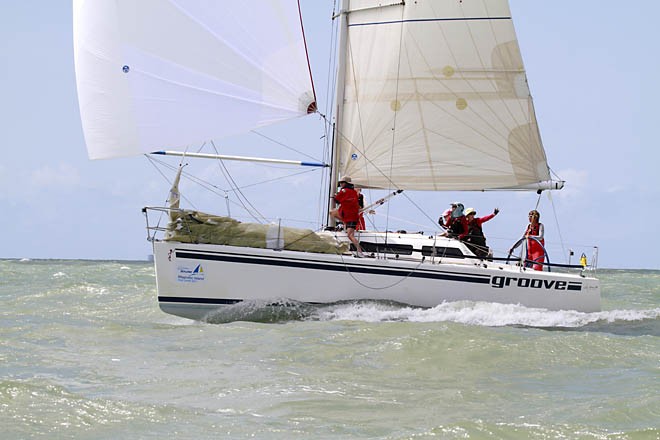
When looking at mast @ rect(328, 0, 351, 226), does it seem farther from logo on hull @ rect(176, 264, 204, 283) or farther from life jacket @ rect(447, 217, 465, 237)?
logo on hull @ rect(176, 264, 204, 283)

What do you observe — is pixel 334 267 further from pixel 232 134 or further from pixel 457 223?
pixel 457 223

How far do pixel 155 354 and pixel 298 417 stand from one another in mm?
3122

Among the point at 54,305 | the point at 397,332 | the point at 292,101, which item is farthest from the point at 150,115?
the point at 54,305

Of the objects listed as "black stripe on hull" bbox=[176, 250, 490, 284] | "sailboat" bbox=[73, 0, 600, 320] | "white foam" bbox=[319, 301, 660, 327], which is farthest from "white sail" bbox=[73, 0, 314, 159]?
"white foam" bbox=[319, 301, 660, 327]

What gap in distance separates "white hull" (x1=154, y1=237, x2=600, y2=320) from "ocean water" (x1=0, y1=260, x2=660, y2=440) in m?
0.19

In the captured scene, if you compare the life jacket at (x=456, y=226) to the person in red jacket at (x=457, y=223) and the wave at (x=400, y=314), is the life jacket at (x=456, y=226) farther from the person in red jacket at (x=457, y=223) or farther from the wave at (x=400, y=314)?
the wave at (x=400, y=314)

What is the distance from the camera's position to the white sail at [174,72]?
40.2 feet

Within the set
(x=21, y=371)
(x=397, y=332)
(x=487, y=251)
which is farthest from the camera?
(x=487, y=251)

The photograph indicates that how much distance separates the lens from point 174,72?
12.4m

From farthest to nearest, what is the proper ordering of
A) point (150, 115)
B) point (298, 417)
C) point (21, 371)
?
point (150, 115) < point (21, 371) < point (298, 417)

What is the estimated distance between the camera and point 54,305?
643 inches

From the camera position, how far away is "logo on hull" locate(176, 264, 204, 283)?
482 inches

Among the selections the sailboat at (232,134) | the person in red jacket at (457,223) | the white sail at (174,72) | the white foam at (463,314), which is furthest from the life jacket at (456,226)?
the white sail at (174,72)

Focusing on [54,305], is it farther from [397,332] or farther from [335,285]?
[397,332]
